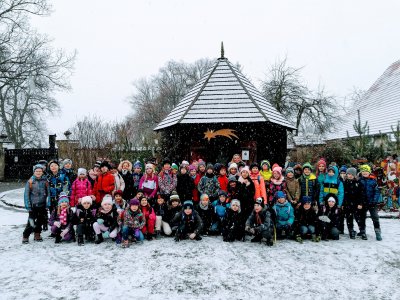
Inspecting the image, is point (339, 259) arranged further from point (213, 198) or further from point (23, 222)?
point (23, 222)

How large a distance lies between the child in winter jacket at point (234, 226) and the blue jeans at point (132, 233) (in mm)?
1660

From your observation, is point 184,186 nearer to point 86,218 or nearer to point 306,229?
point 86,218

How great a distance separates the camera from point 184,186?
699 cm

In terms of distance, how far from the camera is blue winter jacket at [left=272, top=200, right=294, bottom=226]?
20.3 ft

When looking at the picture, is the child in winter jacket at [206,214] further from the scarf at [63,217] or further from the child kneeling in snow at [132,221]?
the scarf at [63,217]

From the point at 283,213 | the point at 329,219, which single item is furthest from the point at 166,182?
the point at 329,219

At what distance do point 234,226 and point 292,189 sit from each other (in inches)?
59.4

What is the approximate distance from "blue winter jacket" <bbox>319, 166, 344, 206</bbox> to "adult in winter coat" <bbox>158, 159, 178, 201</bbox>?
10.6 ft

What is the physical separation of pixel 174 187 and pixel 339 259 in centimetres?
358

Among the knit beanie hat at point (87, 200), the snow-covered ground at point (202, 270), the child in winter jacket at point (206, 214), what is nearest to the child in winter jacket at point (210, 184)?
the child in winter jacket at point (206, 214)

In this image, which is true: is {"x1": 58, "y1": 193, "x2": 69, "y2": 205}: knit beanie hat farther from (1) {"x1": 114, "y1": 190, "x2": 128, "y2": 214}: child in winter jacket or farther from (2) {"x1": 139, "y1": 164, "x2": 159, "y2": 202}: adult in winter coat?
(2) {"x1": 139, "y1": 164, "x2": 159, "y2": 202}: adult in winter coat

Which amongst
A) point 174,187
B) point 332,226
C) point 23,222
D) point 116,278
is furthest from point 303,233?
point 23,222

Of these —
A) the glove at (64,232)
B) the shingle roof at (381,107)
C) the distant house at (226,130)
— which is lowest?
the glove at (64,232)

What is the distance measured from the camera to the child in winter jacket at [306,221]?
20.4 ft
